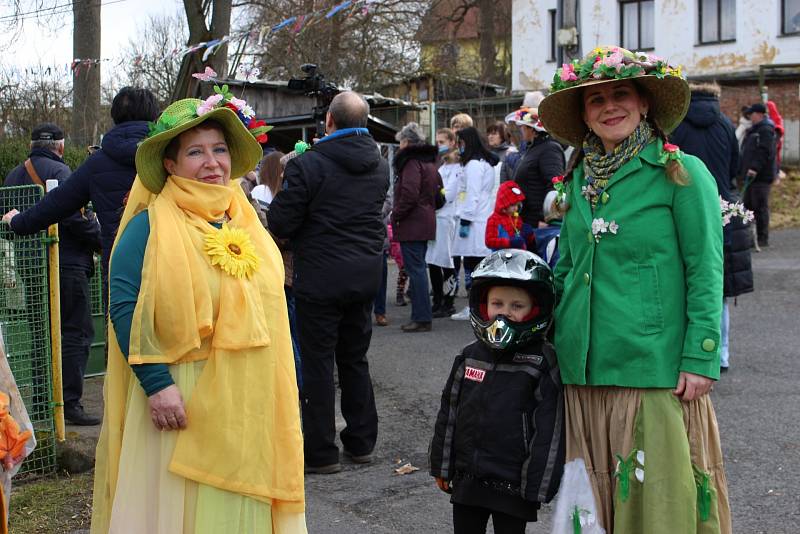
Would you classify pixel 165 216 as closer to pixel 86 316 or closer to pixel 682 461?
pixel 682 461

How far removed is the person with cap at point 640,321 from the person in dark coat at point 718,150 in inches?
144

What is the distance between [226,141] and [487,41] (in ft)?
114

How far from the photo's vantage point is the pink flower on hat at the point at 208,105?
11.7 ft

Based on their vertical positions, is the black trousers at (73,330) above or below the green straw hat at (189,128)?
below

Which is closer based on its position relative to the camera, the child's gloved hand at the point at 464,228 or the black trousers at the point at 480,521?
the black trousers at the point at 480,521

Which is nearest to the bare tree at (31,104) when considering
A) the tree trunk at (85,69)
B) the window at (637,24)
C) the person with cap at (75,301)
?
the tree trunk at (85,69)

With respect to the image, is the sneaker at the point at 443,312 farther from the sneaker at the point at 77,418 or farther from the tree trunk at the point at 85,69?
the tree trunk at the point at 85,69

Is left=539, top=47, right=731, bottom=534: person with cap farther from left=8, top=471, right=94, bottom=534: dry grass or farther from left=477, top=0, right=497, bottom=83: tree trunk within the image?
left=477, top=0, right=497, bottom=83: tree trunk

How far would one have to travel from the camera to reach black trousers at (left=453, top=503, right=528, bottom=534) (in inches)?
143

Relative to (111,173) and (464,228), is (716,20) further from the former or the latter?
(111,173)

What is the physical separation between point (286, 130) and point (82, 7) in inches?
158

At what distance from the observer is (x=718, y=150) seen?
7062mm

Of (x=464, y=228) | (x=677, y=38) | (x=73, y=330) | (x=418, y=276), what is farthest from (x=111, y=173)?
(x=677, y=38)

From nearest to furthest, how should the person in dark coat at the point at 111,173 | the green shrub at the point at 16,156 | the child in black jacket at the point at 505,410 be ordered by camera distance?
the child in black jacket at the point at 505,410
the person in dark coat at the point at 111,173
the green shrub at the point at 16,156
